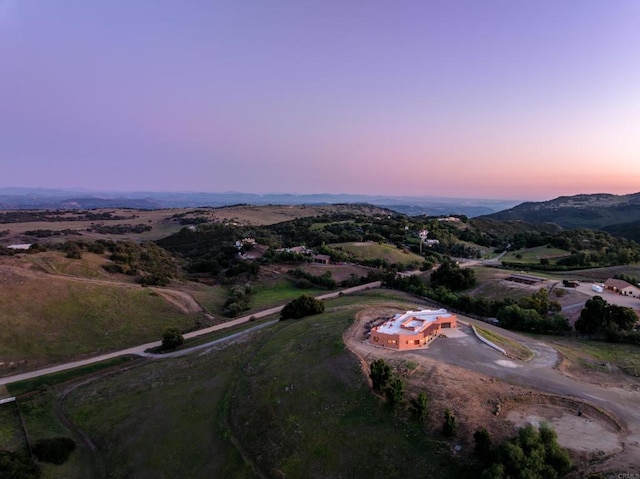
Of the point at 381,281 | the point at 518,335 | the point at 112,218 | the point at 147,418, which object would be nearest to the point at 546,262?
the point at 381,281

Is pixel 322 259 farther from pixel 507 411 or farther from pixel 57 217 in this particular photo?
pixel 57 217

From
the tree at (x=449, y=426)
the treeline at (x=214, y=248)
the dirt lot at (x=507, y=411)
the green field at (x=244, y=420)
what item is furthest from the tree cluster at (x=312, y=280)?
the tree at (x=449, y=426)

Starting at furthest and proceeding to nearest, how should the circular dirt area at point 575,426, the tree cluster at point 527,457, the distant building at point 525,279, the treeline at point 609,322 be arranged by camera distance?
the distant building at point 525,279 < the treeline at point 609,322 < the circular dirt area at point 575,426 < the tree cluster at point 527,457

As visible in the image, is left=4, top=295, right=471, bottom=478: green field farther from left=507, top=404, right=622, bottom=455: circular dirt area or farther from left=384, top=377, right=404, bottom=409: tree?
left=507, top=404, right=622, bottom=455: circular dirt area

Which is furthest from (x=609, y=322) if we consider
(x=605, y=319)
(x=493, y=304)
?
(x=493, y=304)

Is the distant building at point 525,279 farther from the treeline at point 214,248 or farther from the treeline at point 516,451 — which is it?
the treeline at point 516,451

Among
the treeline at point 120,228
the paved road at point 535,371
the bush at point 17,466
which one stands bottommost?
the bush at point 17,466
